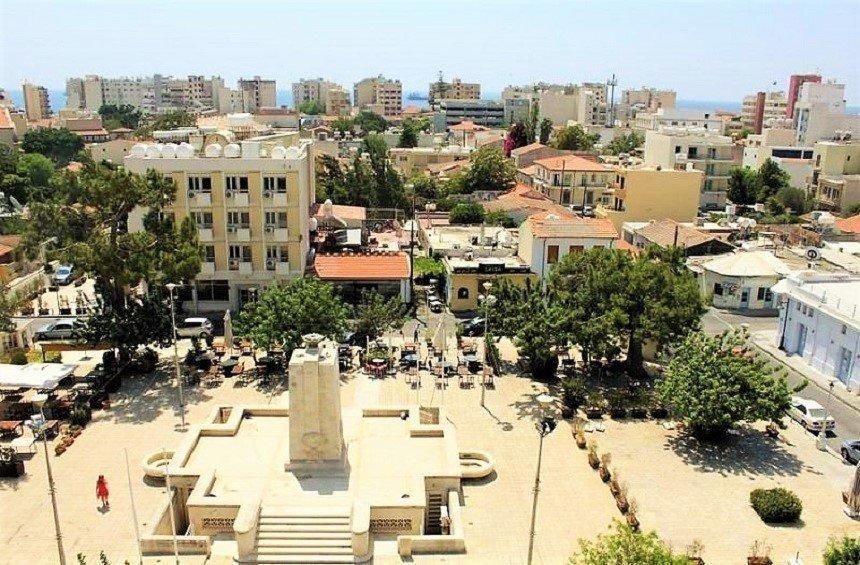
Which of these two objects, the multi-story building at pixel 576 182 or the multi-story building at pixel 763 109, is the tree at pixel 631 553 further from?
the multi-story building at pixel 763 109

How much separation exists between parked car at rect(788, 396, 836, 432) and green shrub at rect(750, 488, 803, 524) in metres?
7.48

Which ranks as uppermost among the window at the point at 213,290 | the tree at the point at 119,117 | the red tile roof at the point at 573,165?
the tree at the point at 119,117

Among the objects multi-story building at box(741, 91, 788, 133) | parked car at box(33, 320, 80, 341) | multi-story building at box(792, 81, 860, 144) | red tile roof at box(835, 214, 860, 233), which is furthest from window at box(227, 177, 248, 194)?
multi-story building at box(741, 91, 788, 133)

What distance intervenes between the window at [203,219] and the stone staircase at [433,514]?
26.5 m

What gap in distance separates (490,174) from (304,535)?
6501cm

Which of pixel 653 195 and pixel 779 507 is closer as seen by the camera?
pixel 779 507

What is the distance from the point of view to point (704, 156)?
3305 inches

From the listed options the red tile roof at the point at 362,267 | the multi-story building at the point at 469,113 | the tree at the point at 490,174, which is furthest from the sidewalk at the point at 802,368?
the multi-story building at the point at 469,113

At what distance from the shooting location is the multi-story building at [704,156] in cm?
8269

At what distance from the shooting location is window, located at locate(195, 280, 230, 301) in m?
45.0

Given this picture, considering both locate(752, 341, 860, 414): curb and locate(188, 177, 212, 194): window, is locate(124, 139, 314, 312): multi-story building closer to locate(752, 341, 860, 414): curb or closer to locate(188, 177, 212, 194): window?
locate(188, 177, 212, 194): window

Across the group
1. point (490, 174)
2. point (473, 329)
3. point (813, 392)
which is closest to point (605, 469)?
point (813, 392)

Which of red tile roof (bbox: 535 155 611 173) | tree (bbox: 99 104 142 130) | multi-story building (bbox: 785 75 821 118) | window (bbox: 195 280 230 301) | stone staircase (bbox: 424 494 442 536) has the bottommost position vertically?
stone staircase (bbox: 424 494 442 536)

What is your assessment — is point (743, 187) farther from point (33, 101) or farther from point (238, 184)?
point (33, 101)
